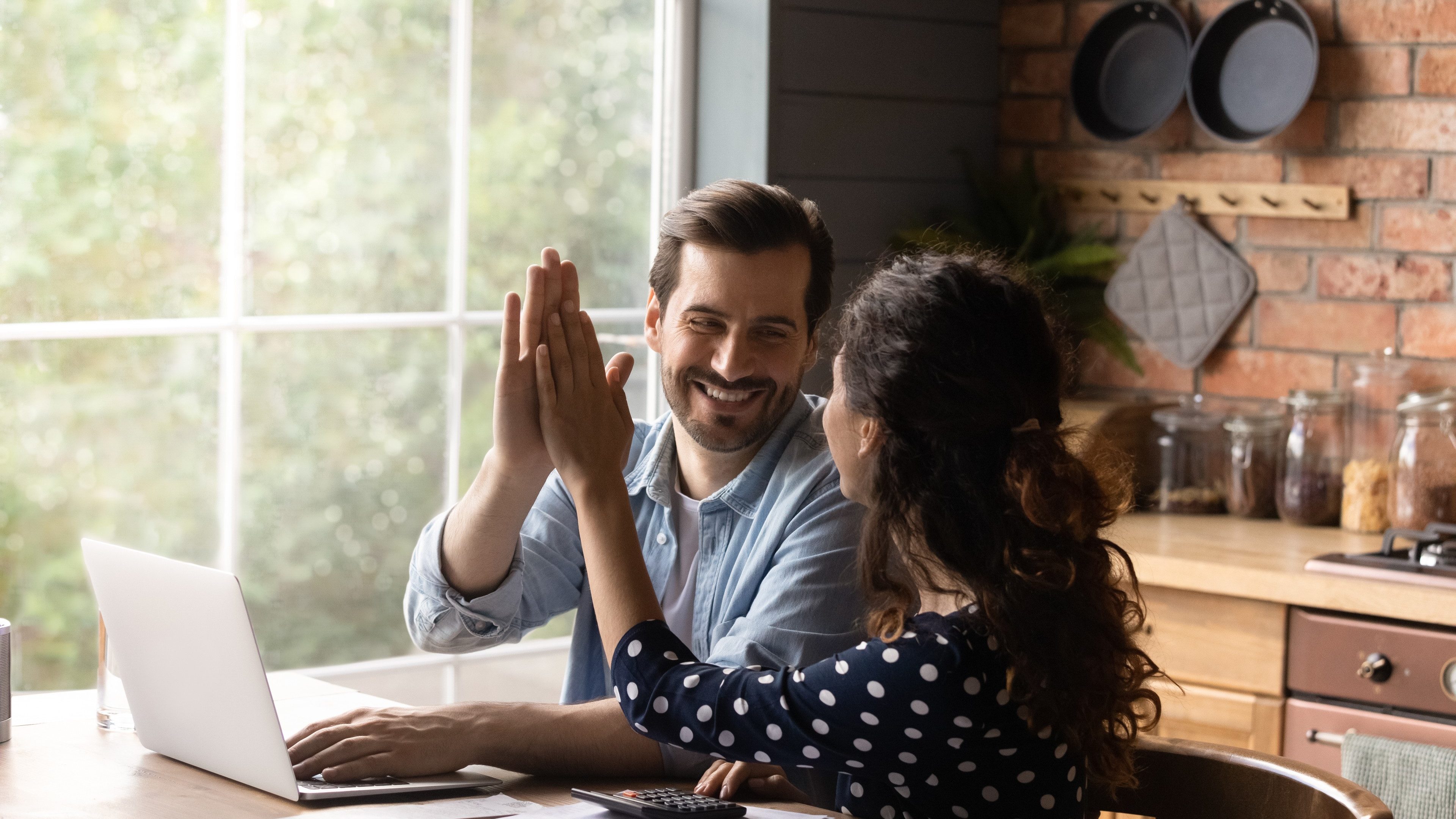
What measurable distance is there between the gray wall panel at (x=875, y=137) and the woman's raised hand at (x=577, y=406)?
1491mm

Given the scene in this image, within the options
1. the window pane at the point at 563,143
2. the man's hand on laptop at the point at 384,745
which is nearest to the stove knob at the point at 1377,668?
the man's hand on laptop at the point at 384,745

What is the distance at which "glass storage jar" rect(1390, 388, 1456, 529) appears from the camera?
106 inches

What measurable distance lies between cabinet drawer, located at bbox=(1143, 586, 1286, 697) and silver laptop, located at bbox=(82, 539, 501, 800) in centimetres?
146

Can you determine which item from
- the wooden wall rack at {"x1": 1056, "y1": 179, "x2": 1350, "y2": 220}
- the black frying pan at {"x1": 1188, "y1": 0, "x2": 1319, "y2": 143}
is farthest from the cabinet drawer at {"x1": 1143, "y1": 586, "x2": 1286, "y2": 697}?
the black frying pan at {"x1": 1188, "y1": 0, "x2": 1319, "y2": 143}

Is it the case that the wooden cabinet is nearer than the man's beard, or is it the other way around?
the man's beard

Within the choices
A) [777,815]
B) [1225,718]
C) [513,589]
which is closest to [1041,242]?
[1225,718]

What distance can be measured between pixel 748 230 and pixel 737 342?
14 centimetres

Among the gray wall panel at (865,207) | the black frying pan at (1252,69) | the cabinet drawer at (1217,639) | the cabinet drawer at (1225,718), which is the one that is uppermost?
the black frying pan at (1252,69)

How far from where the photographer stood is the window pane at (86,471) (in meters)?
2.44

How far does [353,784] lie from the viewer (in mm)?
1452

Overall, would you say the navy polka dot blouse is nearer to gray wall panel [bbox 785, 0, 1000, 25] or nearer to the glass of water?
the glass of water

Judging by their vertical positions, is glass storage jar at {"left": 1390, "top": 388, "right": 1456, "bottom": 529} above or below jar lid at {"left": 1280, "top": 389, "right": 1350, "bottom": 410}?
below

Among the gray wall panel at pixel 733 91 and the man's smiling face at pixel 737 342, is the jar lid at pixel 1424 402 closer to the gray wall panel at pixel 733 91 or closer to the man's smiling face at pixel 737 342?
the gray wall panel at pixel 733 91

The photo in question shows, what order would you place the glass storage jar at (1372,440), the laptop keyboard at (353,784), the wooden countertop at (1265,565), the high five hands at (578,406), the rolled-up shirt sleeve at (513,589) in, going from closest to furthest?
the laptop keyboard at (353,784) < the high five hands at (578,406) < the rolled-up shirt sleeve at (513,589) < the wooden countertop at (1265,565) < the glass storage jar at (1372,440)
